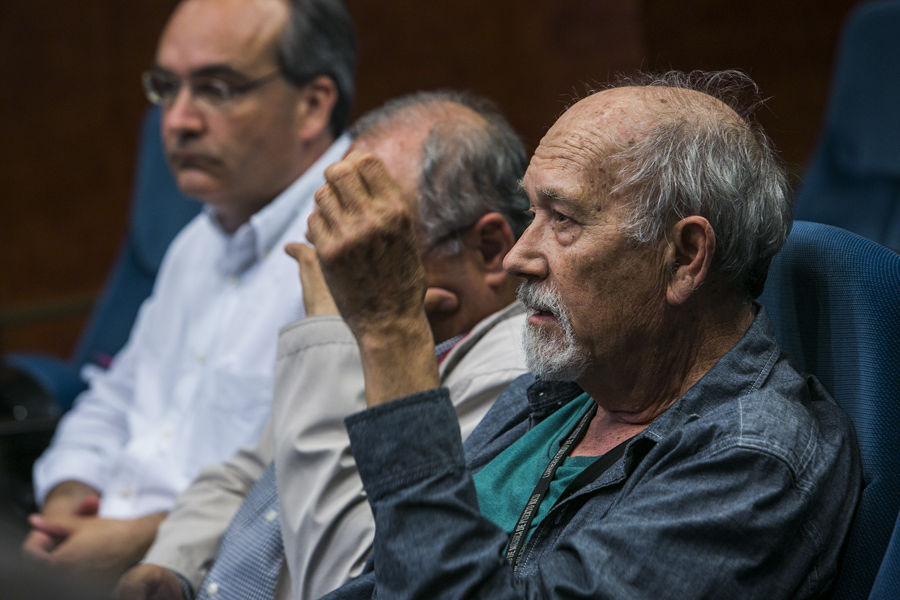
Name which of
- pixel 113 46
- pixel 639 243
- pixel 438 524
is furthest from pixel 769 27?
pixel 438 524

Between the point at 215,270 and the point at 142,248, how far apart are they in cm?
73

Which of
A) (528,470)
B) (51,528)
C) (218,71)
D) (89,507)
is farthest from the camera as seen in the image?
(218,71)

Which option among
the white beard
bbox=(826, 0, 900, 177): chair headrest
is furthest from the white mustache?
bbox=(826, 0, 900, 177): chair headrest

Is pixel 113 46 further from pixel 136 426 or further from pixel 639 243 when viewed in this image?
pixel 639 243

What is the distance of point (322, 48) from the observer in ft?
7.53

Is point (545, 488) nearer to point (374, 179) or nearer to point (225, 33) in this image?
point (374, 179)

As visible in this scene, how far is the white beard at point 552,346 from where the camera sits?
3.80 feet

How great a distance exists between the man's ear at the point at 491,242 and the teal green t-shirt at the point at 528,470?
1.07 ft

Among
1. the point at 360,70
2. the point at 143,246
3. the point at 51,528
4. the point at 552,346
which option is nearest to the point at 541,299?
the point at 552,346

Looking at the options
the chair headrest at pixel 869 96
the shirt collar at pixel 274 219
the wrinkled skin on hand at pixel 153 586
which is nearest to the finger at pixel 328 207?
the wrinkled skin on hand at pixel 153 586

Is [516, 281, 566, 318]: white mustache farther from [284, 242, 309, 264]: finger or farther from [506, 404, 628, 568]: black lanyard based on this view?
[284, 242, 309, 264]: finger

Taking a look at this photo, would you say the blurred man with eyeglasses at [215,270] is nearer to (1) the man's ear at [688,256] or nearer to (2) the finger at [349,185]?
(2) the finger at [349,185]

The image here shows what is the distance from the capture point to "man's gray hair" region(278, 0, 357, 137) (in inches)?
88.4

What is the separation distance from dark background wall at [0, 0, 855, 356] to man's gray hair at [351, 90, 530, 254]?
1573 millimetres
